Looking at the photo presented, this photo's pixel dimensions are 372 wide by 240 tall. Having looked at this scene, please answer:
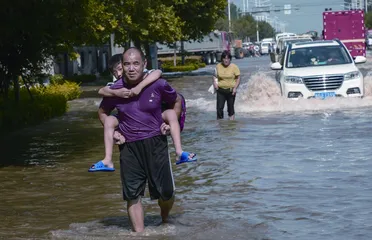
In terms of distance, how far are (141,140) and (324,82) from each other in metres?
13.7

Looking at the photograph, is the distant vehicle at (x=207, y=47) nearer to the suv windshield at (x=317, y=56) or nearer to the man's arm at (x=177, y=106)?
the suv windshield at (x=317, y=56)

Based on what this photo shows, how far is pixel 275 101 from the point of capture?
898 inches

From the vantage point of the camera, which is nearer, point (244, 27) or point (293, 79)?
point (293, 79)

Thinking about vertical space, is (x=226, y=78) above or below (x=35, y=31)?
below

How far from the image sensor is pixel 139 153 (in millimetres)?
8352

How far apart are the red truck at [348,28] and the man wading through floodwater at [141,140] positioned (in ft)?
142

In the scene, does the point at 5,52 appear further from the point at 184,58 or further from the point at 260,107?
the point at 184,58

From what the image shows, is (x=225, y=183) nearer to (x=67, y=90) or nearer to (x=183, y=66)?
(x=67, y=90)

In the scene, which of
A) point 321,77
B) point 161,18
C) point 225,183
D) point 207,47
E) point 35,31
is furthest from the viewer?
point 207,47

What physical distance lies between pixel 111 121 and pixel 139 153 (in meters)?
0.40

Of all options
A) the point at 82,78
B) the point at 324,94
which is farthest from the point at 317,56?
the point at 82,78

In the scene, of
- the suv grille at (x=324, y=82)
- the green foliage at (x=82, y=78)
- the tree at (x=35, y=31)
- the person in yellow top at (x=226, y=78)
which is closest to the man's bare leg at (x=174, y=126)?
the tree at (x=35, y=31)

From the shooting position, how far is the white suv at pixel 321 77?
70.7 ft

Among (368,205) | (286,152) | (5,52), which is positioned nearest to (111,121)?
(368,205)
